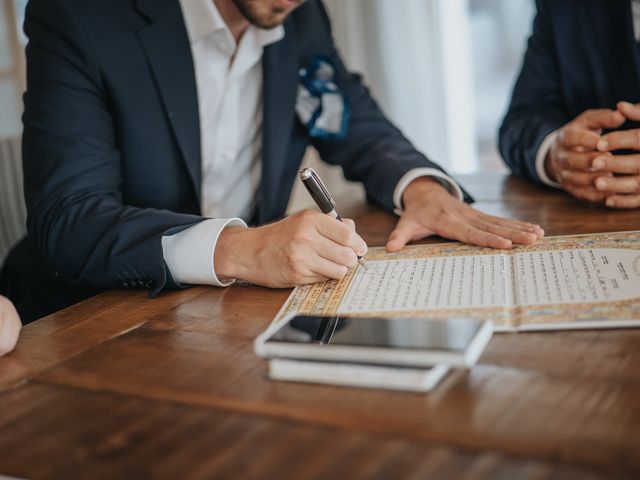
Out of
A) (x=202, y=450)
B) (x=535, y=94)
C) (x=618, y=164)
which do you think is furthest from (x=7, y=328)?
(x=535, y=94)

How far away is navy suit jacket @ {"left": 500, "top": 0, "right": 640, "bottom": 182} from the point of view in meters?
1.57

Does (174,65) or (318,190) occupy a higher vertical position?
(174,65)

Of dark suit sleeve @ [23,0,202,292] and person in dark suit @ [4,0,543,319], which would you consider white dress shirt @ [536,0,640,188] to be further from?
dark suit sleeve @ [23,0,202,292]

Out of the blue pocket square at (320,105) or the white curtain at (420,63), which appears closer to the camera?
the blue pocket square at (320,105)

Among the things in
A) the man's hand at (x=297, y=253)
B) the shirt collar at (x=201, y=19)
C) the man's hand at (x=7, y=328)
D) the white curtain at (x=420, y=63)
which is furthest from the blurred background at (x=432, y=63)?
the man's hand at (x=7, y=328)

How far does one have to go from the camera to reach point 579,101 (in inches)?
66.9

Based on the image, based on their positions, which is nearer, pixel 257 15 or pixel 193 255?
pixel 193 255

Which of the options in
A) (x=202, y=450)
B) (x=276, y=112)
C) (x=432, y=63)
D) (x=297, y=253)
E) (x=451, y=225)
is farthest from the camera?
(x=432, y=63)

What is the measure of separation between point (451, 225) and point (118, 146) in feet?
2.39

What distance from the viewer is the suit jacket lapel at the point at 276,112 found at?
65.5 inches

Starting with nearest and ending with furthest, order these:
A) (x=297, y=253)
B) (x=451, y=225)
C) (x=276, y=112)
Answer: (x=297, y=253)
(x=451, y=225)
(x=276, y=112)

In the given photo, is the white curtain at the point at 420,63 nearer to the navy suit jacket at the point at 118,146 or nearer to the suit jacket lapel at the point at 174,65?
the navy suit jacket at the point at 118,146

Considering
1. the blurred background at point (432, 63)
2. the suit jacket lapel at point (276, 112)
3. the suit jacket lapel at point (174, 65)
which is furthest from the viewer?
the blurred background at point (432, 63)

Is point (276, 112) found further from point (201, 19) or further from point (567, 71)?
point (567, 71)
